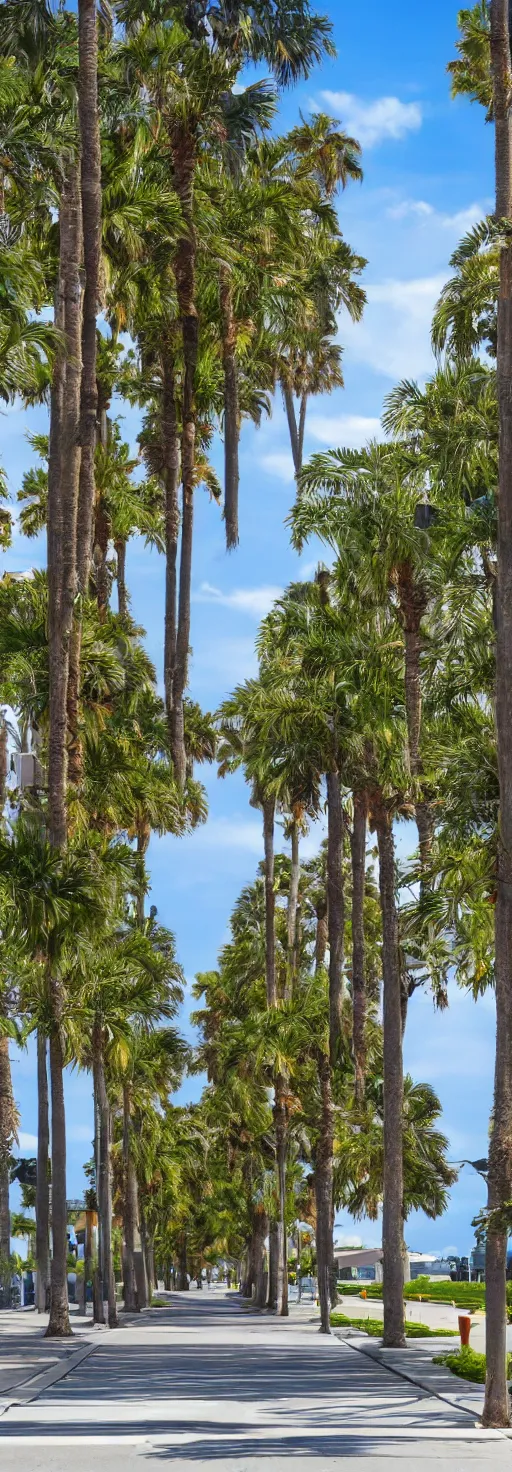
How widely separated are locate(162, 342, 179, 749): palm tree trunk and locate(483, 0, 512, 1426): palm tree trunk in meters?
17.6

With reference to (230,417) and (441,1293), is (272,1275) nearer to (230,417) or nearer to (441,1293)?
(441,1293)

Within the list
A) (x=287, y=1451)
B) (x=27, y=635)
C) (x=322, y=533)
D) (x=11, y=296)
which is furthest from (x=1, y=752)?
(x=287, y=1451)

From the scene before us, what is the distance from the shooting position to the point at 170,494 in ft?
115

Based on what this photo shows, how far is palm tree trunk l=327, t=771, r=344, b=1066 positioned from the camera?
1184 inches

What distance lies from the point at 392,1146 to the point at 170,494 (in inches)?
600

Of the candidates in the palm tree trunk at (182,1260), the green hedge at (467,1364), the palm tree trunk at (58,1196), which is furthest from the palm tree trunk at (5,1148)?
the palm tree trunk at (182,1260)

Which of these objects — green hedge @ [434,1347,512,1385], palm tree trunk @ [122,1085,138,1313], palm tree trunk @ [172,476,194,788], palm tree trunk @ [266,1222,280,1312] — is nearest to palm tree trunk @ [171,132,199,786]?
palm tree trunk @ [172,476,194,788]

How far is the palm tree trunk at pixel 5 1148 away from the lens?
44250mm

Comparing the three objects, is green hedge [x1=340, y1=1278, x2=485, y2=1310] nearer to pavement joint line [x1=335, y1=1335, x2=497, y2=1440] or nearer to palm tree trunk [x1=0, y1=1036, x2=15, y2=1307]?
palm tree trunk [x1=0, y1=1036, x2=15, y2=1307]

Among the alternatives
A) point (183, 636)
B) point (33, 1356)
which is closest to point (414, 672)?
point (183, 636)

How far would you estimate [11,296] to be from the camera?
1519 cm

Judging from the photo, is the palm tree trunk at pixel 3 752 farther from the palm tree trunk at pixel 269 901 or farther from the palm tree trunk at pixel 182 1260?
the palm tree trunk at pixel 182 1260

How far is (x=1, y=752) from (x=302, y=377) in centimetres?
1350

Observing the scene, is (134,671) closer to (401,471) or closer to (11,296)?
(401,471)
